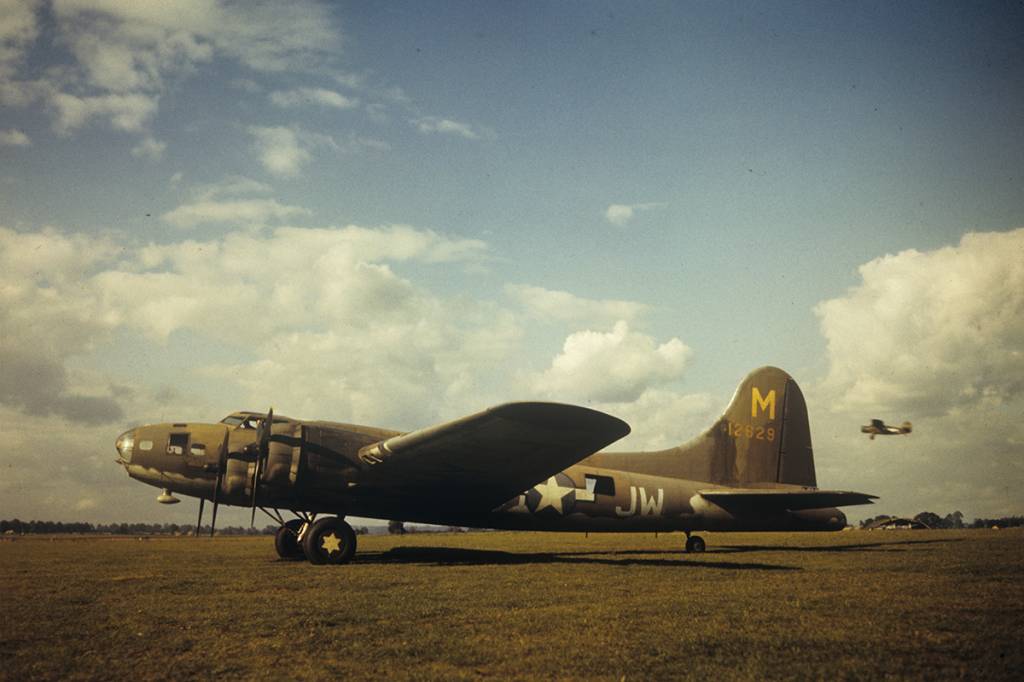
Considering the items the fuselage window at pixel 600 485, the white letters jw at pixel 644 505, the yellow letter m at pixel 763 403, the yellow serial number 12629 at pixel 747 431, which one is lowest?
the white letters jw at pixel 644 505

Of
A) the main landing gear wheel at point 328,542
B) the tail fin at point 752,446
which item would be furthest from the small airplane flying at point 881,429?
the main landing gear wheel at point 328,542

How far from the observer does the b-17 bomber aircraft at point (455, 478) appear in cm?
1278

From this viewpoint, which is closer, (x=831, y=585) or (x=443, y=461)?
(x=831, y=585)

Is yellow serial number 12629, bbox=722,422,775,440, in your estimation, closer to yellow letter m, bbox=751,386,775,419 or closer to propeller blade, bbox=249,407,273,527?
yellow letter m, bbox=751,386,775,419

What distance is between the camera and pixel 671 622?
257 inches

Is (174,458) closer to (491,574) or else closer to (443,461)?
(443,461)

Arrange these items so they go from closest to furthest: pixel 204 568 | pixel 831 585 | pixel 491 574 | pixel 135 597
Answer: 1. pixel 135 597
2. pixel 831 585
3. pixel 491 574
4. pixel 204 568

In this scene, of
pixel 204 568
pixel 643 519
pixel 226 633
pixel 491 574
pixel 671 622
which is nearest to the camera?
pixel 226 633

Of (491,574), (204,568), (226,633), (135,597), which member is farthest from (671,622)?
(204,568)

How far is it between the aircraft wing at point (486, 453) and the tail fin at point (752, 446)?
522cm

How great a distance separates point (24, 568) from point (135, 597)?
734cm

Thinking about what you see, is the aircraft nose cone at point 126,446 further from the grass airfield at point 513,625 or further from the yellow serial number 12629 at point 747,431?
the yellow serial number 12629 at point 747,431

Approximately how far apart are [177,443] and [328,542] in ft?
14.0

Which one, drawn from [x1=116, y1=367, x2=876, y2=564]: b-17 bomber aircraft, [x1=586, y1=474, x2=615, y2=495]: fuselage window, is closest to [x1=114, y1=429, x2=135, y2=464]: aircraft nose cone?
[x1=116, y1=367, x2=876, y2=564]: b-17 bomber aircraft
